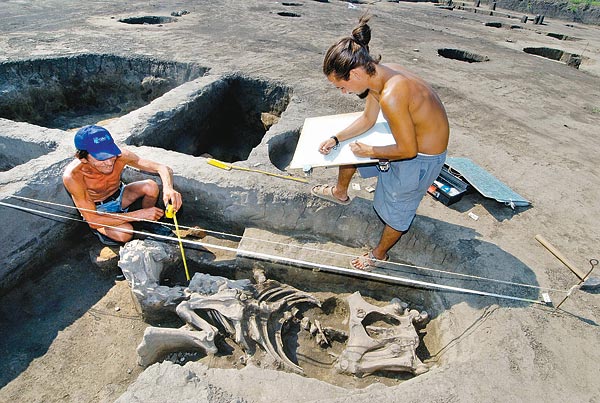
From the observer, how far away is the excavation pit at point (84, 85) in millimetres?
6301

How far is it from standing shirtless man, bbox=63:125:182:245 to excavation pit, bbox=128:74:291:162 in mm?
1462

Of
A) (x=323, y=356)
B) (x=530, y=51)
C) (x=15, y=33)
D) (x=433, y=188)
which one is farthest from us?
(x=530, y=51)

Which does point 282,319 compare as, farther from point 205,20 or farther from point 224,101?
point 205,20

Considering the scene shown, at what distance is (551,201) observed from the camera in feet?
12.9

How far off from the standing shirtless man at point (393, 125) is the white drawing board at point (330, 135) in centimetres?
6

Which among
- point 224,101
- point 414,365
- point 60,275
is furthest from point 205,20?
point 414,365

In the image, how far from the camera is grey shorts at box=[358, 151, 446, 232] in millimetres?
2812

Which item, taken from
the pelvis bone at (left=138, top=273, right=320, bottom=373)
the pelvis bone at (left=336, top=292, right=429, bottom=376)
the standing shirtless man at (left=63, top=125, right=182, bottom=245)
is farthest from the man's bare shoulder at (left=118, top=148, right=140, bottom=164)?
the pelvis bone at (left=336, top=292, right=429, bottom=376)

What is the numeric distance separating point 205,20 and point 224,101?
17.4ft

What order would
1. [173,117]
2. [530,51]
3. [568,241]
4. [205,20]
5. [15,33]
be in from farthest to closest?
1. [530,51]
2. [205,20]
3. [15,33]
4. [173,117]
5. [568,241]

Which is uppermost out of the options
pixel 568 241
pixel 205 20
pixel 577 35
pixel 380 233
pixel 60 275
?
pixel 577 35

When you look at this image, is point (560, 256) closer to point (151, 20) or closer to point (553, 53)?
point (553, 53)

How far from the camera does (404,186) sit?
2887 millimetres

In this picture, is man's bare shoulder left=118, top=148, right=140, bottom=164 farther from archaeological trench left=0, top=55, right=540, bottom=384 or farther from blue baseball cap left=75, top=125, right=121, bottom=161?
archaeological trench left=0, top=55, right=540, bottom=384
